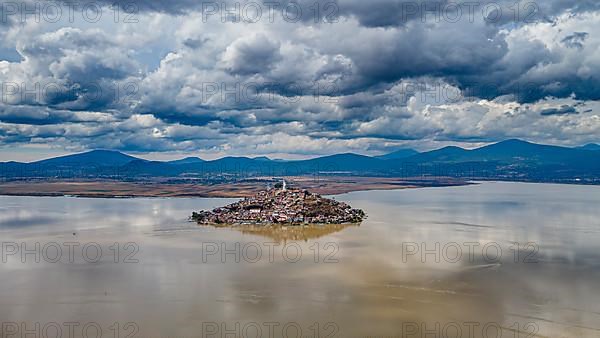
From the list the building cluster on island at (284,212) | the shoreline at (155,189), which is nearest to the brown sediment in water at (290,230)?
the building cluster on island at (284,212)

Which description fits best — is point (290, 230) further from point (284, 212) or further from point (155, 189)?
point (155, 189)

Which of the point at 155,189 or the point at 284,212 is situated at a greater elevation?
the point at 155,189

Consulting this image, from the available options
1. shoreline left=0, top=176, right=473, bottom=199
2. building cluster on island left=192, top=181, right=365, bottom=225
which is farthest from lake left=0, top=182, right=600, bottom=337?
shoreline left=0, top=176, right=473, bottom=199

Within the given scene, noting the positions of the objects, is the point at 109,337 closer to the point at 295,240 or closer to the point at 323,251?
the point at 323,251

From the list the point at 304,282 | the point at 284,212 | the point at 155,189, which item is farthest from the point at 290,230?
the point at 155,189

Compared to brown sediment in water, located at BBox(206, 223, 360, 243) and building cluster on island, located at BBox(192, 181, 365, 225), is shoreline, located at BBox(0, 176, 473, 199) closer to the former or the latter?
building cluster on island, located at BBox(192, 181, 365, 225)

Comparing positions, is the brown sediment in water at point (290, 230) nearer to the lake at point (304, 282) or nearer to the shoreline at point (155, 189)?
the lake at point (304, 282)
